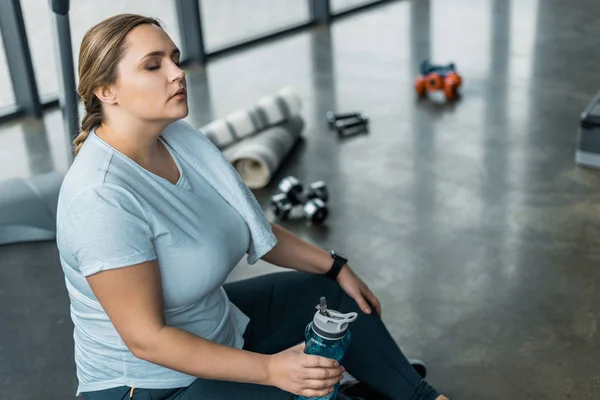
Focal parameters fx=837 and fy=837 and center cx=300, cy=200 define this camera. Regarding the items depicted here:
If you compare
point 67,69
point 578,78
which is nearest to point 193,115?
point 67,69

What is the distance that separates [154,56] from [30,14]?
299cm

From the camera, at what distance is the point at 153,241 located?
1493 millimetres

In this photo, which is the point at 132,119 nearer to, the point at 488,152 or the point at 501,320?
the point at 501,320

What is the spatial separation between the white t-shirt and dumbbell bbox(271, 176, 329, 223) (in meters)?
1.34

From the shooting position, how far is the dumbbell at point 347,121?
3887 millimetres

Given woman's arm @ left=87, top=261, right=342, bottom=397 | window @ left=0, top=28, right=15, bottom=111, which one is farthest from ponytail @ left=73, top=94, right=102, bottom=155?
window @ left=0, top=28, right=15, bottom=111

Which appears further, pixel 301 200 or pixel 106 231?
pixel 301 200

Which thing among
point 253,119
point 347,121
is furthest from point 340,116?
point 253,119

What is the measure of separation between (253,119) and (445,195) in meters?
0.92

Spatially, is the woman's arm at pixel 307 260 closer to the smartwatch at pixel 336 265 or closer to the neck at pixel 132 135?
the smartwatch at pixel 336 265

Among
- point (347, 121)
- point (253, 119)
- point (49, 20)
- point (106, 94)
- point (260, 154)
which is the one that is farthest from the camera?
point (49, 20)

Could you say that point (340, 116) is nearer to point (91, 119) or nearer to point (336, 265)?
point (336, 265)

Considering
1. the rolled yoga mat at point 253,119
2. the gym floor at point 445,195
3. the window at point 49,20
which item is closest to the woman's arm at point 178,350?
the gym floor at point 445,195

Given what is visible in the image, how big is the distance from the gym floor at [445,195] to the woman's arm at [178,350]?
2.73 ft
